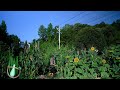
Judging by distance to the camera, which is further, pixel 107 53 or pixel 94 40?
pixel 94 40

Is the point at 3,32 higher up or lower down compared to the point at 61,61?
higher up

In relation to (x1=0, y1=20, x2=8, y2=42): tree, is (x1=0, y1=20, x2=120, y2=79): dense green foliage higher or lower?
lower

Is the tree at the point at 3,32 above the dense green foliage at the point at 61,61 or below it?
above

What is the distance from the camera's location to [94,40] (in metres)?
8.16

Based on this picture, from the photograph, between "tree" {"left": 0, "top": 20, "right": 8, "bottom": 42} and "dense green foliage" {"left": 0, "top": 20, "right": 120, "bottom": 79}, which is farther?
"tree" {"left": 0, "top": 20, "right": 8, "bottom": 42}

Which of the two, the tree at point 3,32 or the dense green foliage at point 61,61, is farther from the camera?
the tree at point 3,32

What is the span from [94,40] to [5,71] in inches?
184

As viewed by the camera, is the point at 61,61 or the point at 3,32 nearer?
the point at 61,61
